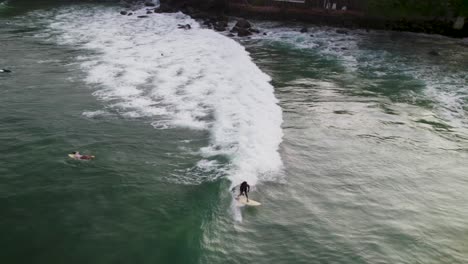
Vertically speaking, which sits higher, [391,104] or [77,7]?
[77,7]

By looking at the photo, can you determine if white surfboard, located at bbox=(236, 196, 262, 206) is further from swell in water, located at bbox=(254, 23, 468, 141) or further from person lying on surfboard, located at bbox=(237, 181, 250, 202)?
swell in water, located at bbox=(254, 23, 468, 141)

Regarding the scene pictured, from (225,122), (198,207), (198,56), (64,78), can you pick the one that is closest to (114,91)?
(64,78)

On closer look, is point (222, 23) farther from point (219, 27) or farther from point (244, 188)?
point (244, 188)

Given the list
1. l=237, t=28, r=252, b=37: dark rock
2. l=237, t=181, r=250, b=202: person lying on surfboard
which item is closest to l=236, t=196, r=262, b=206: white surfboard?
l=237, t=181, r=250, b=202: person lying on surfboard

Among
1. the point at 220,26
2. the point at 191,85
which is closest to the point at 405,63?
the point at 191,85

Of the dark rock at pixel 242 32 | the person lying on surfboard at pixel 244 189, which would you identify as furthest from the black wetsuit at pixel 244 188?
the dark rock at pixel 242 32

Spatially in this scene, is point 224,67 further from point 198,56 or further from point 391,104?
point 391,104
